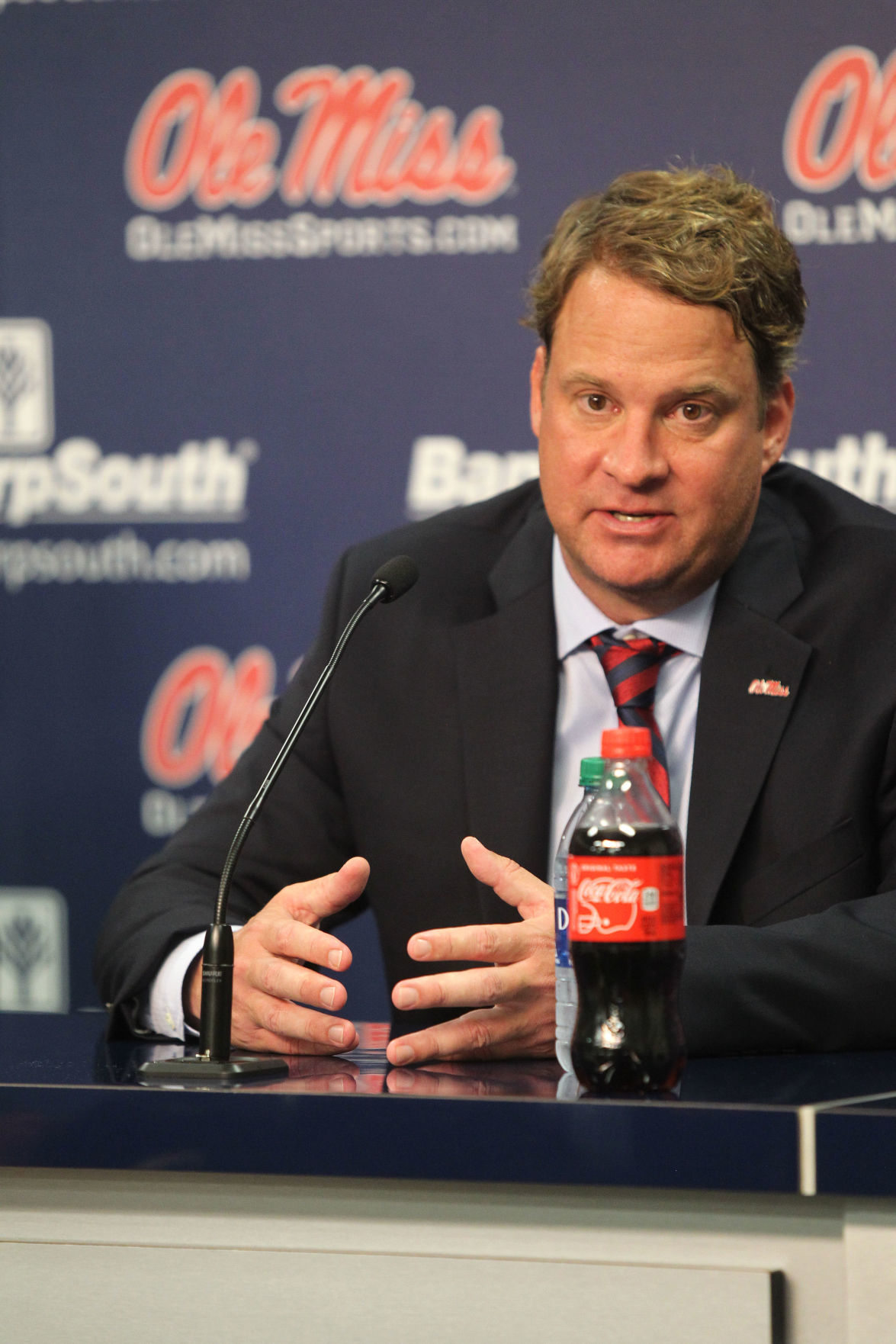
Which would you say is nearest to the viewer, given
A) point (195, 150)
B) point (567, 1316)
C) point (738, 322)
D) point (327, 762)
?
point (567, 1316)

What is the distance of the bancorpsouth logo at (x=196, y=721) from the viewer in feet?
11.0

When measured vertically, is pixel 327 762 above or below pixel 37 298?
below

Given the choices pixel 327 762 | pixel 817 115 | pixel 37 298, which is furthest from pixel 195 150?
pixel 327 762

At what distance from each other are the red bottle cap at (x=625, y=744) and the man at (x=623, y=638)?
58 centimetres

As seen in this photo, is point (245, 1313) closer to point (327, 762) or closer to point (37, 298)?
point (327, 762)

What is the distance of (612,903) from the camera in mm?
1260

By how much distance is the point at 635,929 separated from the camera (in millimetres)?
1259

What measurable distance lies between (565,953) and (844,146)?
224cm

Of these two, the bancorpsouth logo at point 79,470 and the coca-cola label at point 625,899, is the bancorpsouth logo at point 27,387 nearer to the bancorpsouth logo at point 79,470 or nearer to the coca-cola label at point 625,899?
the bancorpsouth logo at point 79,470

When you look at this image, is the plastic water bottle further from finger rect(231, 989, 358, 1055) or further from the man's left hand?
finger rect(231, 989, 358, 1055)

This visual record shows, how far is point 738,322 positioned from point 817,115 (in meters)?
1.32

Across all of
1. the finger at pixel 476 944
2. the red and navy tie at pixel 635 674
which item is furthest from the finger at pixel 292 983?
the red and navy tie at pixel 635 674

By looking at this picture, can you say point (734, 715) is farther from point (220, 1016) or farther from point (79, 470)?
point (79, 470)

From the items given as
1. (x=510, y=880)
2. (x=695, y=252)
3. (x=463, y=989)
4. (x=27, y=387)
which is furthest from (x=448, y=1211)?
(x=27, y=387)
